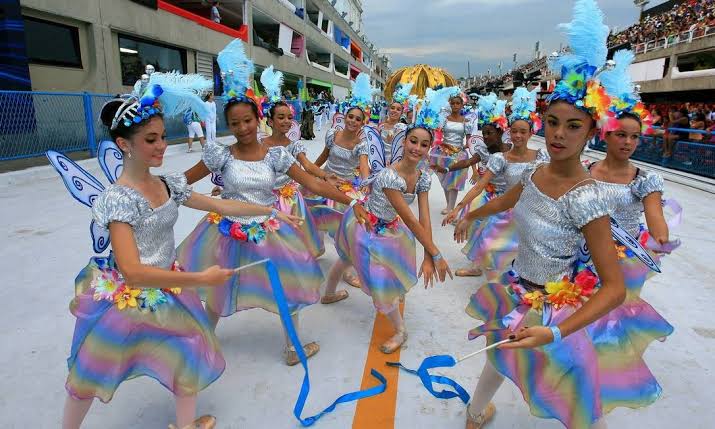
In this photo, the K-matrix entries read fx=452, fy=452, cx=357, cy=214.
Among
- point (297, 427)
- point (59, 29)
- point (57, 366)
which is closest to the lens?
point (297, 427)

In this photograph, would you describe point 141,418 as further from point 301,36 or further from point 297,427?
point 301,36

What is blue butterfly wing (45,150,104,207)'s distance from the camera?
223cm

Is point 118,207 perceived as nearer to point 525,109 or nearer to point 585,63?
point 585,63

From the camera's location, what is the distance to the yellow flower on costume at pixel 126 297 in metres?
2.07

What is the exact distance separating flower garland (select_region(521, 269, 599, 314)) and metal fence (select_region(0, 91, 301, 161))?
7720 mm

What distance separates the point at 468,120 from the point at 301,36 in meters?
31.3

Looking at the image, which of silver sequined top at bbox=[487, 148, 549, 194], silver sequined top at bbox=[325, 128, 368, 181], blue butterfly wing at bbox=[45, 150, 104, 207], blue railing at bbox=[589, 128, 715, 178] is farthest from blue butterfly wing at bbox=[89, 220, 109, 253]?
blue railing at bbox=[589, 128, 715, 178]

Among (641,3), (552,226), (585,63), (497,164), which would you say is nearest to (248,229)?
(552,226)

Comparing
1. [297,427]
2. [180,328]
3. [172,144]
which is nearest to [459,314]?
[297,427]

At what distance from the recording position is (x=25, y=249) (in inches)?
205

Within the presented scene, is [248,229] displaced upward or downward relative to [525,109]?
downward

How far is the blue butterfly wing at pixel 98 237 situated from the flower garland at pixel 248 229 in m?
0.94

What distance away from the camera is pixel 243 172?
10.7 feet

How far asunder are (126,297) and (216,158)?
141cm
